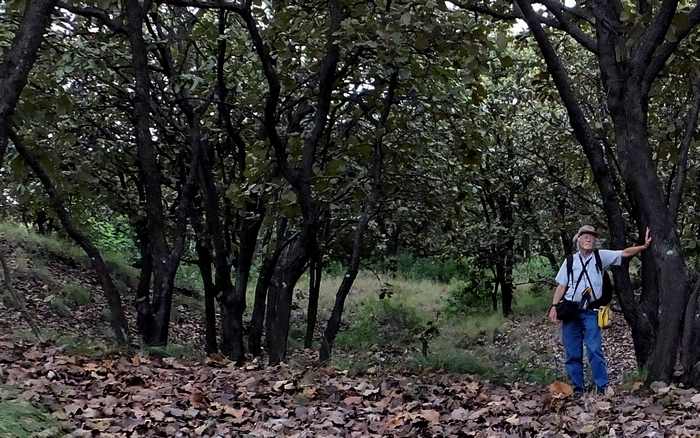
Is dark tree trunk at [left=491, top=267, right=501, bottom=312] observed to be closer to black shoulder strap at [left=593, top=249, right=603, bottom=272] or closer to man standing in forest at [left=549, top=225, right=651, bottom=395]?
man standing in forest at [left=549, top=225, right=651, bottom=395]

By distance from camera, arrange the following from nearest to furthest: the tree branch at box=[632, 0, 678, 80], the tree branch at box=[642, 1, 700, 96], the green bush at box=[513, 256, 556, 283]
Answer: the tree branch at box=[632, 0, 678, 80] < the tree branch at box=[642, 1, 700, 96] < the green bush at box=[513, 256, 556, 283]

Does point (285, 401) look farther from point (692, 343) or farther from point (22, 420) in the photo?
point (692, 343)

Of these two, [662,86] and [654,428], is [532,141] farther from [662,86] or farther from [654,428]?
[654,428]

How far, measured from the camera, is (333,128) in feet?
35.9

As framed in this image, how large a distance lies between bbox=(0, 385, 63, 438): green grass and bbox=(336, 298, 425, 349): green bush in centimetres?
1374

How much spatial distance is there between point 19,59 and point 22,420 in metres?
2.52

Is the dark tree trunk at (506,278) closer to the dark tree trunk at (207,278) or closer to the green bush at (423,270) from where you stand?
the green bush at (423,270)

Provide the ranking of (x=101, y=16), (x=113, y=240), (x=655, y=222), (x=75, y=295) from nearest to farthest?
(x=655, y=222) < (x=101, y=16) < (x=75, y=295) < (x=113, y=240)

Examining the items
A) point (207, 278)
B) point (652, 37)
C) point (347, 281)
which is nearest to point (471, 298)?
point (207, 278)

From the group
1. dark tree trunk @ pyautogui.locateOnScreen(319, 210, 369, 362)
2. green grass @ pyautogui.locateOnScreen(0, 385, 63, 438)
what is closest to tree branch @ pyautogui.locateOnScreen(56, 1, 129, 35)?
dark tree trunk @ pyautogui.locateOnScreen(319, 210, 369, 362)

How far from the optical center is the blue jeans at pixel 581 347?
6504mm

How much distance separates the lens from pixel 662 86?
9531 millimetres

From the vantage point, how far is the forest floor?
15.0ft

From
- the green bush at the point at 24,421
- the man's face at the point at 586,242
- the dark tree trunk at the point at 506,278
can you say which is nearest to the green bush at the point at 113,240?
the dark tree trunk at the point at 506,278
